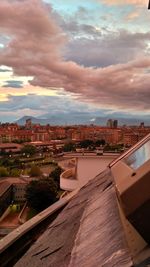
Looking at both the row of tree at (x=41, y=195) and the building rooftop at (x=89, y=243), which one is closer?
the building rooftop at (x=89, y=243)

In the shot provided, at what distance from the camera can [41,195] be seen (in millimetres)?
29750

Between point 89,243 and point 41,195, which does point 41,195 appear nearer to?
point 41,195

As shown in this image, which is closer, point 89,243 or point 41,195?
point 89,243

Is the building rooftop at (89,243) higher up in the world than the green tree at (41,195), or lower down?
higher up

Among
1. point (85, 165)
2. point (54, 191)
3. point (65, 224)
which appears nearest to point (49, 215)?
point (65, 224)

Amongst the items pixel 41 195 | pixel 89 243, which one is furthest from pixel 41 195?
pixel 89 243

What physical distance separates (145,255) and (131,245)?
8 centimetres

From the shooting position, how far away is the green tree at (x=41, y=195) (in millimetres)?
29531

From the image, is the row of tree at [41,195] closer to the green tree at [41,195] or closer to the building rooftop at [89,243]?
the green tree at [41,195]

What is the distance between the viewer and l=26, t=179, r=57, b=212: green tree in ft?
96.9

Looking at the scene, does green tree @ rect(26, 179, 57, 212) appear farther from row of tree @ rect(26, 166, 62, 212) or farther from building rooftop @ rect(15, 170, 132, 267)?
building rooftop @ rect(15, 170, 132, 267)

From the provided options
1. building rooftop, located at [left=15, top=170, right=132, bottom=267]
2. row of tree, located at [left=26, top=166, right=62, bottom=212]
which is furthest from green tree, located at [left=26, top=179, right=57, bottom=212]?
building rooftop, located at [left=15, top=170, right=132, bottom=267]

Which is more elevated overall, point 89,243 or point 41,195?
point 89,243

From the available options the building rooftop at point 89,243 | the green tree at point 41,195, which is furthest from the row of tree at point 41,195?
the building rooftop at point 89,243
